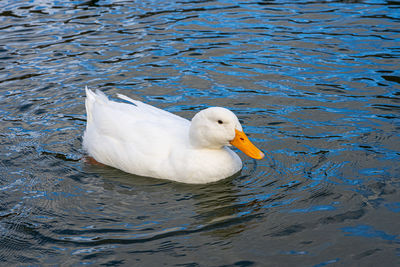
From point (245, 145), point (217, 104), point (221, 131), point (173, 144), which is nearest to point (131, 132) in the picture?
point (173, 144)

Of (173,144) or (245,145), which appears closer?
(245,145)

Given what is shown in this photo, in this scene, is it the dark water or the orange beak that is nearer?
the dark water

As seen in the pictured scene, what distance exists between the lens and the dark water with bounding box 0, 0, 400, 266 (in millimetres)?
5145

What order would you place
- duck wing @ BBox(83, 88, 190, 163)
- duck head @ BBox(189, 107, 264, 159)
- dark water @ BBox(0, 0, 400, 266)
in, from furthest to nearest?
duck wing @ BBox(83, 88, 190, 163) → duck head @ BBox(189, 107, 264, 159) → dark water @ BBox(0, 0, 400, 266)

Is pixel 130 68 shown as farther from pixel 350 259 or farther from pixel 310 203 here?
pixel 350 259

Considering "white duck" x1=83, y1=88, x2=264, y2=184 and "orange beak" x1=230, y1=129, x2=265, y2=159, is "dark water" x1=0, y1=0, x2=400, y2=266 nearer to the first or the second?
"white duck" x1=83, y1=88, x2=264, y2=184

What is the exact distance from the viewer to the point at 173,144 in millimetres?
6504

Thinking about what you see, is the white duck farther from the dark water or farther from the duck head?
the dark water

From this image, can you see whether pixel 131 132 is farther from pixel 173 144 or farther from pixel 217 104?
pixel 217 104

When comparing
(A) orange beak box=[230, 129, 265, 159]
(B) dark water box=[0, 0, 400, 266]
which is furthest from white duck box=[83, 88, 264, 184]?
(B) dark water box=[0, 0, 400, 266]

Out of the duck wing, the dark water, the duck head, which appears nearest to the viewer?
the dark water

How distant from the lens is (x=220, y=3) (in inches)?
532

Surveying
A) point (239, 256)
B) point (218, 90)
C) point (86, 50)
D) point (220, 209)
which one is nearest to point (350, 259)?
point (239, 256)

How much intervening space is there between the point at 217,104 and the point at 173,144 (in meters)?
2.17
